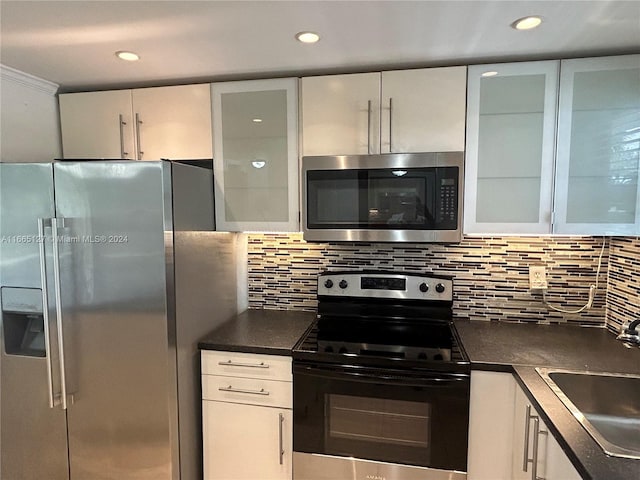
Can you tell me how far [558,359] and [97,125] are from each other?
252 cm

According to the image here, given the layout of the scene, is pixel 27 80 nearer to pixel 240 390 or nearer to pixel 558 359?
pixel 240 390

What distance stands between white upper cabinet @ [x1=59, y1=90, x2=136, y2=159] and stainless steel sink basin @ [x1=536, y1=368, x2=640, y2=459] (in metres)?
2.25

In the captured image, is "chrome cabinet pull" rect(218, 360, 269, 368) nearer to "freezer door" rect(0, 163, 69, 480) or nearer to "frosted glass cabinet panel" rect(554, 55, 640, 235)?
"freezer door" rect(0, 163, 69, 480)

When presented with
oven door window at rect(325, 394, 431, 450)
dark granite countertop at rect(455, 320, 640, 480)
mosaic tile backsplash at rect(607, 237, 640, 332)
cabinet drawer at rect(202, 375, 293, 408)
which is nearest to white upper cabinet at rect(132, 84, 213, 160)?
cabinet drawer at rect(202, 375, 293, 408)

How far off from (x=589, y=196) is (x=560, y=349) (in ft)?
2.28

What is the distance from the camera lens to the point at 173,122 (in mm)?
2021

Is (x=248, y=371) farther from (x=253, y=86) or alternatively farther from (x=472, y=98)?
(x=472, y=98)

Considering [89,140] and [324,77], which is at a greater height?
[324,77]

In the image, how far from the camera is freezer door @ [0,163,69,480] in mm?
1685

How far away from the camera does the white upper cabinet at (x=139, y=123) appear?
2.01 m

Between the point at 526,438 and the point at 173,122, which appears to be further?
the point at 173,122

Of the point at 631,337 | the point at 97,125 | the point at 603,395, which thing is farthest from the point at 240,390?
the point at 631,337

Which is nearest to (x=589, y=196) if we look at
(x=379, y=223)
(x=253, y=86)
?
(x=379, y=223)

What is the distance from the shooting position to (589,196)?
1.72m
